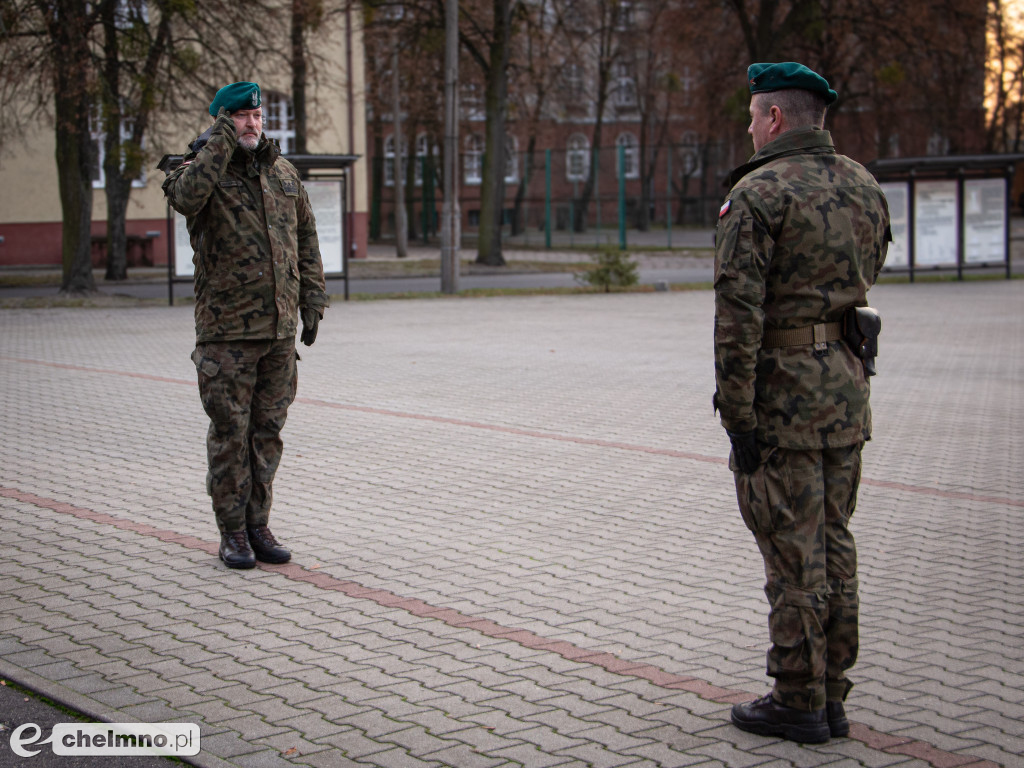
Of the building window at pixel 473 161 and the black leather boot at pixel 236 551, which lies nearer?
the black leather boot at pixel 236 551

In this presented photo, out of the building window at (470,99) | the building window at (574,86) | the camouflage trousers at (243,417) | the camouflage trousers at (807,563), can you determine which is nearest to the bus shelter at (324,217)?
the camouflage trousers at (243,417)

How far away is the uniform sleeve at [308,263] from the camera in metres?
5.36

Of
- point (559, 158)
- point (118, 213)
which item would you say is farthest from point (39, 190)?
point (559, 158)

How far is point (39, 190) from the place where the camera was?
30969 millimetres

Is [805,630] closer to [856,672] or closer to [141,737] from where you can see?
[856,672]

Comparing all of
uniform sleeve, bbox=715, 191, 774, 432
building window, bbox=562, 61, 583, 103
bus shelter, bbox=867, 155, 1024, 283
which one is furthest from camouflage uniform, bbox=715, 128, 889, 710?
building window, bbox=562, 61, 583, 103

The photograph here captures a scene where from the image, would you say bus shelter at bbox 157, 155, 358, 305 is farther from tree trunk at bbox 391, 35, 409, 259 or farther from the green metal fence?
the green metal fence

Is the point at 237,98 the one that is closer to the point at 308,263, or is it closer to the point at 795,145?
the point at 308,263

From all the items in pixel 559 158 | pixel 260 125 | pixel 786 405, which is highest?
pixel 559 158

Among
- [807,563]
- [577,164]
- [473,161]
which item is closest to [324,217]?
[807,563]

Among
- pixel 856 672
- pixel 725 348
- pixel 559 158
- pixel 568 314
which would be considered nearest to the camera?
pixel 725 348

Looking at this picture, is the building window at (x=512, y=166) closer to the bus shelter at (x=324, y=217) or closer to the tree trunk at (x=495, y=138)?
the tree trunk at (x=495, y=138)

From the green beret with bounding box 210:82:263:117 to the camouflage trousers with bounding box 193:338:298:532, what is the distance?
102 cm

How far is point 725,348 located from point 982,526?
3.39 metres
